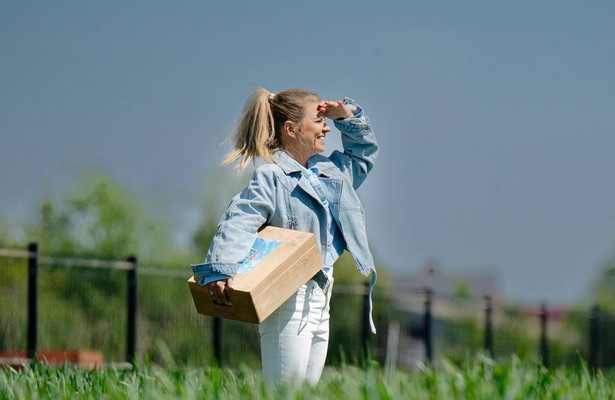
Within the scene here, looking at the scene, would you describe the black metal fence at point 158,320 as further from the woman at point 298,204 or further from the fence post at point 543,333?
the woman at point 298,204

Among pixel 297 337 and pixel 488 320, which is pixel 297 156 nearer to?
pixel 297 337

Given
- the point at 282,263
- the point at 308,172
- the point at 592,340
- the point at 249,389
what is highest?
→ the point at 308,172

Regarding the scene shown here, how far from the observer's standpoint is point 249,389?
158 inches

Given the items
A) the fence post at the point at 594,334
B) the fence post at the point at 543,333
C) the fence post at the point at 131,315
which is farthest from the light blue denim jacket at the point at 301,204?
the fence post at the point at 594,334

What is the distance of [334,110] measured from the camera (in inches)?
198

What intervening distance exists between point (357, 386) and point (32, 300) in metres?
6.33

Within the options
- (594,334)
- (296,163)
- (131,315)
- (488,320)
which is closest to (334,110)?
(296,163)

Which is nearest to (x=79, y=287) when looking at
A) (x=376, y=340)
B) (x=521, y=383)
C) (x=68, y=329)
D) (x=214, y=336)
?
(x=68, y=329)

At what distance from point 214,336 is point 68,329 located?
1.57 metres

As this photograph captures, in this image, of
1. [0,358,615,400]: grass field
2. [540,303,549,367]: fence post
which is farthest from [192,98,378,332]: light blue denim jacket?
[540,303,549,367]: fence post

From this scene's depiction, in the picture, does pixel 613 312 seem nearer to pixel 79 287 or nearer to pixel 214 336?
pixel 214 336

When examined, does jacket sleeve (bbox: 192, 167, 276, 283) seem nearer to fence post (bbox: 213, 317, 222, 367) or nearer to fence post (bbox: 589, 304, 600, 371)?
fence post (bbox: 213, 317, 222, 367)

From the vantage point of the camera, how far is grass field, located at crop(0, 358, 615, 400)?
3.84 meters

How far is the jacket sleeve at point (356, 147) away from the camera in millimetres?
5074
